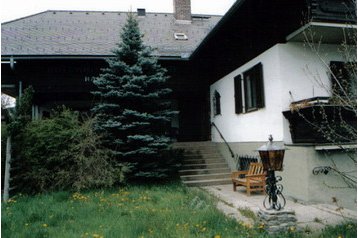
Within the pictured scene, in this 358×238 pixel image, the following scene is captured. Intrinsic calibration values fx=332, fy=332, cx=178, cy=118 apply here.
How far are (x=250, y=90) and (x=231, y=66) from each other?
1763 mm

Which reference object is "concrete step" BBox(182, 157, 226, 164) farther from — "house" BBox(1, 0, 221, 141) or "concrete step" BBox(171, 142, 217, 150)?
"house" BBox(1, 0, 221, 141)

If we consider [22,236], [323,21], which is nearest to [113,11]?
[323,21]

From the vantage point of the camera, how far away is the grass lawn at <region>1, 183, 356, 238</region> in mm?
5148

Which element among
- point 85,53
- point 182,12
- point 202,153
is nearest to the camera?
point 202,153

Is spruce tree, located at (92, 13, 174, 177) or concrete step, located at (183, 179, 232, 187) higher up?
spruce tree, located at (92, 13, 174, 177)

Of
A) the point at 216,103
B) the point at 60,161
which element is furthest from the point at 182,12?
the point at 60,161

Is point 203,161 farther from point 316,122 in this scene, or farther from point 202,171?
point 316,122

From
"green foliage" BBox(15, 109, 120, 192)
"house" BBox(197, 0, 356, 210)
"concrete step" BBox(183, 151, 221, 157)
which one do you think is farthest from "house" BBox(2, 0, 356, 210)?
"green foliage" BBox(15, 109, 120, 192)

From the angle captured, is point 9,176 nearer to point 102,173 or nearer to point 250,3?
point 102,173

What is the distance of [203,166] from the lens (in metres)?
12.1

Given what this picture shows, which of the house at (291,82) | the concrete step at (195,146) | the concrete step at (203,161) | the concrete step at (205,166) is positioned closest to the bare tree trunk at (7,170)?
the concrete step at (205,166)

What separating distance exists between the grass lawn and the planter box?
2.71 meters

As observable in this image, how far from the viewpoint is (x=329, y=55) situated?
8859 mm

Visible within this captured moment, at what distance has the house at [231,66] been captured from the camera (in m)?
7.73
